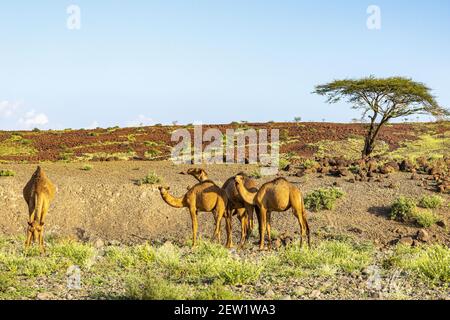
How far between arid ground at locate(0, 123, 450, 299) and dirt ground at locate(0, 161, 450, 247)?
4 centimetres

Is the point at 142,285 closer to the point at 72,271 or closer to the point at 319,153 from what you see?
the point at 72,271

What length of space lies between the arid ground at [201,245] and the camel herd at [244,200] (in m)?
0.74

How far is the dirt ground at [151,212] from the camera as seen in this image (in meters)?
17.2

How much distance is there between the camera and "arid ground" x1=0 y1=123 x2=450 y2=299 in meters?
9.64

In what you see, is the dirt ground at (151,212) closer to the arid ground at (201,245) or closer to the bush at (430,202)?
the arid ground at (201,245)

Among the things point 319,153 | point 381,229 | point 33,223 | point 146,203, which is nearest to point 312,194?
point 381,229

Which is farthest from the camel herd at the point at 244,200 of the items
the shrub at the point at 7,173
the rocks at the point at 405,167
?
the rocks at the point at 405,167

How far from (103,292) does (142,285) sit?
2.26 ft

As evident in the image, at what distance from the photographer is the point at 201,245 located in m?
13.7

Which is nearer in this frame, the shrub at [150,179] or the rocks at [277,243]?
the rocks at [277,243]

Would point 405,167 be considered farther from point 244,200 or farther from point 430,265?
point 430,265

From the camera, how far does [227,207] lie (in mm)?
13977

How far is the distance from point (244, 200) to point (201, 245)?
164cm

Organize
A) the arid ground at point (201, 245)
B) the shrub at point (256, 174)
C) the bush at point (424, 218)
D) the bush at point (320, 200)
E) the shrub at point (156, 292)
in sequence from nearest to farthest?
the shrub at point (156, 292) < the arid ground at point (201, 245) < the bush at point (424, 218) < the bush at point (320, 200) < the shrub at point (256, 174)
